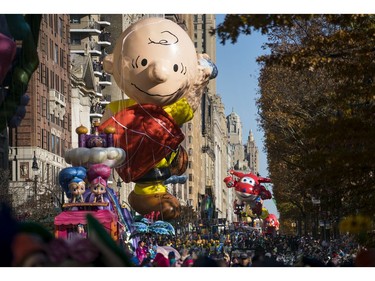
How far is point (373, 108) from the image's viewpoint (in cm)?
1959

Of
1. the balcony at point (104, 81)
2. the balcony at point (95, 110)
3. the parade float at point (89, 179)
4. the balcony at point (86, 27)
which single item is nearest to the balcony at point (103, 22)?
the balcony at point (86, 27)

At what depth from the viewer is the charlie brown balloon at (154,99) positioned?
24.4 meters

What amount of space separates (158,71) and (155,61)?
0.23m

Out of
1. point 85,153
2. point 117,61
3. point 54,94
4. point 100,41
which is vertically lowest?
point 85,153

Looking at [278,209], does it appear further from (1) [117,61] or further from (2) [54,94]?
(1) [117,61]

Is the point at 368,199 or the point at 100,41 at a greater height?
the point at 100,41

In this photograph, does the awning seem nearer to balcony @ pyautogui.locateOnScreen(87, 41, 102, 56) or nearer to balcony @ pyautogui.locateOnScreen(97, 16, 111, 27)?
balcony @ pyautogui.locateOnScreen(87, 41, 102, 56)

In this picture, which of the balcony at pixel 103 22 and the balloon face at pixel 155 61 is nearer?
the balloon face at pixel 155 61

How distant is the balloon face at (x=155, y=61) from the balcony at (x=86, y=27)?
7639 cm

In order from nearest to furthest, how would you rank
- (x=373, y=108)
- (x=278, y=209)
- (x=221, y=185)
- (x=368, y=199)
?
(x=373, y=108)
(x=368, y=199)
(x=278, y=209)
(x=221, y=185)

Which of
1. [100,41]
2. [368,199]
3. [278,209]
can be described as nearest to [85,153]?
[368,199]

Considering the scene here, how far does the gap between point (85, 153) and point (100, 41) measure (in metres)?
80.6

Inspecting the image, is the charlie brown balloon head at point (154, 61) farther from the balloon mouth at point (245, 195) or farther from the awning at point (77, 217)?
the balloon mouth at point (245, 195)

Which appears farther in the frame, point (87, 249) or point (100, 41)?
point (100, 41)
